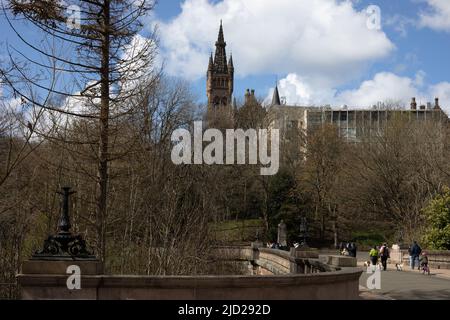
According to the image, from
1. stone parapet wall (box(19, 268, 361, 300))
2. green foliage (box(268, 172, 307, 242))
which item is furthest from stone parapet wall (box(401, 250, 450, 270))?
green foliage (box(268, 172, 307, 242))

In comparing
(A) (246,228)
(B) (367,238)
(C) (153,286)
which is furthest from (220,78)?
(C) (153,286)

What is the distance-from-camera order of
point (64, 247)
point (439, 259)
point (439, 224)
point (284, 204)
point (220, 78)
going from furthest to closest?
point (220, 78) → point (284, 204) → point (439, 224) → point (439, 259) → point (64, 247)

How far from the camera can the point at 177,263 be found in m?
16.4

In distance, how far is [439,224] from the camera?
132 ft

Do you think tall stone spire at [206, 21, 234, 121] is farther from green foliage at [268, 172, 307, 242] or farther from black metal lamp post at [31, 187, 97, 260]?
black metal lamp post at [31, 187, 97, 260]

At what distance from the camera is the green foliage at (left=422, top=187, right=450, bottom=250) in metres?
39.0

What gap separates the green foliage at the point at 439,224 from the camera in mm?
39000

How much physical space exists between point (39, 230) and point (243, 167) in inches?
1673

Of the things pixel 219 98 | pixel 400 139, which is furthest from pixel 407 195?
pixel 219 98

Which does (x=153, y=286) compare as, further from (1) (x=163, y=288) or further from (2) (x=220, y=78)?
(2) (x=220, y=78)

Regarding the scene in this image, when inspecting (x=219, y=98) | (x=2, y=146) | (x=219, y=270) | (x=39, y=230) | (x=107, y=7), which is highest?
(x=219, y=98)

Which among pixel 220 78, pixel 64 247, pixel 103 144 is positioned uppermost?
pixel 220 78
